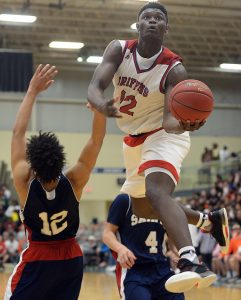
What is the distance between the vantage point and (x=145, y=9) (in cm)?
536

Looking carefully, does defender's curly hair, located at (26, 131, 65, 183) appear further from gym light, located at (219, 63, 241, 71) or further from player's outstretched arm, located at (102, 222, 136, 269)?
gym light, located at (219, 63, 241, 71)

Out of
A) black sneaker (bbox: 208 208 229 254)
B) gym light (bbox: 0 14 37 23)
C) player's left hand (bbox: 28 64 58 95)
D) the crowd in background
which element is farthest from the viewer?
gym light (bbox: 0 14 37 23)

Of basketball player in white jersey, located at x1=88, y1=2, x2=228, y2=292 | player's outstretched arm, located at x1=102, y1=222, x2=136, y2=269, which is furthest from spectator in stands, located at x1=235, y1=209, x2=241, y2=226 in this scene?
basketball player in white jersey, located at x1=88, y1=2, x2=228, y2=292

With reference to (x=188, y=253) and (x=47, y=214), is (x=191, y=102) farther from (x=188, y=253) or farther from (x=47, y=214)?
(x=47, y=214)

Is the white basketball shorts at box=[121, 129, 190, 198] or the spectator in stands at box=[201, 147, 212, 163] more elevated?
the spectator in stands at box=[201, 147, 212, 163]

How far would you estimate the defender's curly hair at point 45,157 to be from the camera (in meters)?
4.64

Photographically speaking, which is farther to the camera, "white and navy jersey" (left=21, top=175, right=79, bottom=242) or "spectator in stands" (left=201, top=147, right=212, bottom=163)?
"spectator in stands" (left=201, top=147, right=212, bottom=163)

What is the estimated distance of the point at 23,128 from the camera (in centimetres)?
486

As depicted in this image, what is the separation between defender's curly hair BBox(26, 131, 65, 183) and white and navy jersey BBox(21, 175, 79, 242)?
79 millimetres

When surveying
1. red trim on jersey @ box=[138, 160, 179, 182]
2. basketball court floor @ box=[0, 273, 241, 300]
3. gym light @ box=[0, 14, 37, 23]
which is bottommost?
basketball court floor @ box=[0, 273, 241, 300]

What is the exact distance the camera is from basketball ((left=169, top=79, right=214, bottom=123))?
15.4ft

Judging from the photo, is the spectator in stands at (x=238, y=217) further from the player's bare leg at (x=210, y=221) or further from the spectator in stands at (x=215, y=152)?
the player's bare leg at (x=210, y=221)

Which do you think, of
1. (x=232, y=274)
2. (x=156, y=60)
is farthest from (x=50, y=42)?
(x=156, y=60)

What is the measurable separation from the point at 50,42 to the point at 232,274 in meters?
13.1
